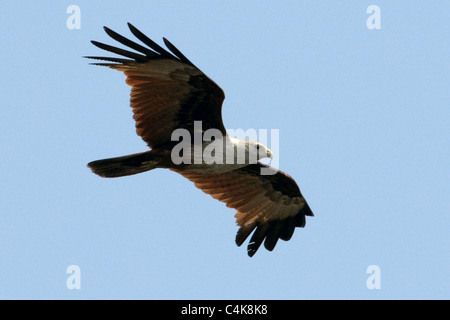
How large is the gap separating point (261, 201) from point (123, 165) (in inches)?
99.6

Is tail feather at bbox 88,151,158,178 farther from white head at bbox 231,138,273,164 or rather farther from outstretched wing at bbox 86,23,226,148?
white head at bbox 231,138,273,164

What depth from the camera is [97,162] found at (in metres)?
11.3

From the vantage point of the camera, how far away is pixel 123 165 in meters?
11.5

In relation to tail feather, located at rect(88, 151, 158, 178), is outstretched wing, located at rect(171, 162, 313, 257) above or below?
below

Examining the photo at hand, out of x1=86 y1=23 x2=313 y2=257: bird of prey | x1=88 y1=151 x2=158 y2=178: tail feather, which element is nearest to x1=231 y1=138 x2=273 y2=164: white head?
x1=86 y1=23 x2=313 y2=257: bird of prey

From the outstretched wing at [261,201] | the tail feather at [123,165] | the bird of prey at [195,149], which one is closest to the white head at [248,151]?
the bird of prey at [195,149]

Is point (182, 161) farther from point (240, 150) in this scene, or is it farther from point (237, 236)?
point (237, 236)

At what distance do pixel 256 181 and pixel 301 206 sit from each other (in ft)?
2.55

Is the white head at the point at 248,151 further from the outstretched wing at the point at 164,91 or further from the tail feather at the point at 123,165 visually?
the tail feather at the point at 123,165

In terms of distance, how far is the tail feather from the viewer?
37.1 ft

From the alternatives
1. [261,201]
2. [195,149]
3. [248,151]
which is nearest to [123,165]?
[195,149]

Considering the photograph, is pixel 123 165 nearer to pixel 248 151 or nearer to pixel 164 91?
pixel 164 91

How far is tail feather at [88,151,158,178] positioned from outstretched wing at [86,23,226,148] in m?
0.26
